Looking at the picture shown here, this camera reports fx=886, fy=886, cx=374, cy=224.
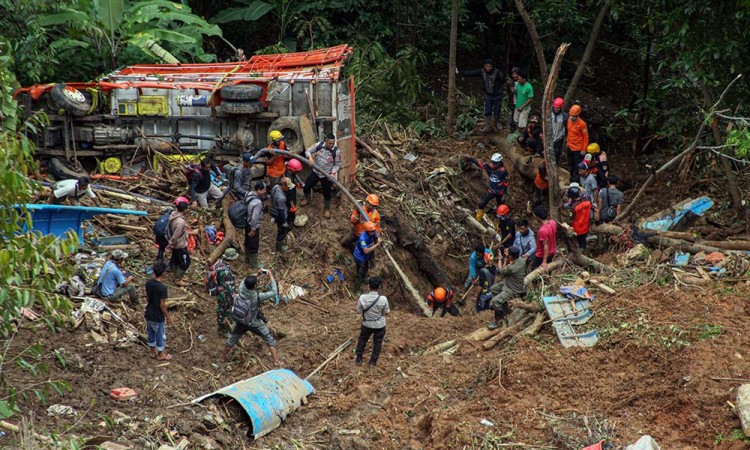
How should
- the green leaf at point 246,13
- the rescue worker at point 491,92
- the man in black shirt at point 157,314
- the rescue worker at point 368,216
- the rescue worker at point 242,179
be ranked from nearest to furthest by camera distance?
the man in black shirt at point 157,314 < the rescue worker at point 242,179 < the rescue worker at point 368,216 < the rescue worker at point 491,92 < the green leaf at point 246,13

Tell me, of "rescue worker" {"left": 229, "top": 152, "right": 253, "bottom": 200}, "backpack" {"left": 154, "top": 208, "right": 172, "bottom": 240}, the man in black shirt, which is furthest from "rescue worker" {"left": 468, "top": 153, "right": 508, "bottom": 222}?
the man in black shirt

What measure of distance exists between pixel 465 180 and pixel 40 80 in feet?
29.5

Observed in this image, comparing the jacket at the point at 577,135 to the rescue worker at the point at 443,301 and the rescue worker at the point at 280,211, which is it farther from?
the rescue worker at the point at 280,211

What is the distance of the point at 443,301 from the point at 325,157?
10.3 ft

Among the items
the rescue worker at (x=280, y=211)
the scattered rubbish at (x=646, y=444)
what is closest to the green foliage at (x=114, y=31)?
the rescue worker at (x=280, y=211)

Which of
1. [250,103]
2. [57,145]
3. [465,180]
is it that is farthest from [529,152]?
[57,145]

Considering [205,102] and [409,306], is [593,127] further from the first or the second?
[205,102]

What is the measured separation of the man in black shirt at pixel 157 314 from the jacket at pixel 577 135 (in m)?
8.88

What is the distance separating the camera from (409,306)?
599 inches

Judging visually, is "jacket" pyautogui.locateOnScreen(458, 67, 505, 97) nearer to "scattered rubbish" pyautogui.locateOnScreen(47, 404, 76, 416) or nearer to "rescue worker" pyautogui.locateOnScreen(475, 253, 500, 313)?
"rescue worker" pyautogui.locateOnScreen(475, 253, 500, 313)

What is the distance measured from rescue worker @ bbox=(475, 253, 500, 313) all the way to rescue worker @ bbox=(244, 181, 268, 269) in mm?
3543

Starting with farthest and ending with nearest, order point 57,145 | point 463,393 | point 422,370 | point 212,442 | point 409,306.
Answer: point 57,145
point 409,306
point 422,370
point 463,393
point 212,442

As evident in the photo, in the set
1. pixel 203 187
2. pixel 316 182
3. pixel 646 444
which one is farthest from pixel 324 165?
pixel 646 444

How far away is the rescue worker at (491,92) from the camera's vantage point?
18.6m
